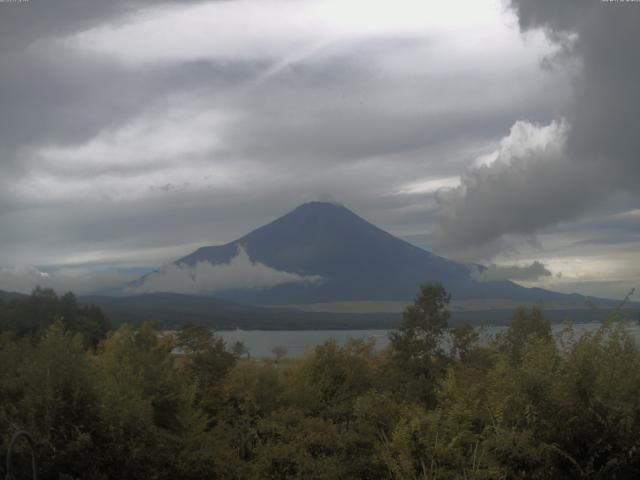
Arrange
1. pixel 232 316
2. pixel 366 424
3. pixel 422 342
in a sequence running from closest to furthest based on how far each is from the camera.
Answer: pixel 366 424
pixel 422 342
pixel 232 316

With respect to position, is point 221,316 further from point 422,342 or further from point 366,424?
point 366,424

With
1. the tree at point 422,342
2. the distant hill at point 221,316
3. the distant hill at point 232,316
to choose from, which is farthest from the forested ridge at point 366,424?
the distant hill at point 221,316

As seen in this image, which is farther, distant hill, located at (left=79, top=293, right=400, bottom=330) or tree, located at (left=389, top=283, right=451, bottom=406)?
distant hill, located at (left=79, top=293, right=400, bottom=330)

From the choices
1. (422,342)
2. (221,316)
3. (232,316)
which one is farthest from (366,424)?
(232,316)

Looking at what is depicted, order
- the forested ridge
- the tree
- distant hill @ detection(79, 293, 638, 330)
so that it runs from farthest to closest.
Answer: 1. distant hill @ detection(79, 293, 638, 330)
2. the tree
3. the forested ridge

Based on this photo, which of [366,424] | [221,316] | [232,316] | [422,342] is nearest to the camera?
[366,424]

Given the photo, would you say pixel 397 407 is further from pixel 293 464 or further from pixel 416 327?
pixel 416 327

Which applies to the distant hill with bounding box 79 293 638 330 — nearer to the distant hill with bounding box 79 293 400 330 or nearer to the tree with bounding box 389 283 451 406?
the distant hill with bounding box 79 293 400 330

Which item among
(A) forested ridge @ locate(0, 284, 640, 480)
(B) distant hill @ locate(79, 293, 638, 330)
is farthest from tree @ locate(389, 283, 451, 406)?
(B) distant hill @ locate(79, 293, 638, 330)

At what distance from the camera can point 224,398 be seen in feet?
74.7

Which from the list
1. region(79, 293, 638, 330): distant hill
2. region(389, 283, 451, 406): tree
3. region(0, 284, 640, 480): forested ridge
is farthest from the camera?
region(79, 293, 638, 330): distant hill

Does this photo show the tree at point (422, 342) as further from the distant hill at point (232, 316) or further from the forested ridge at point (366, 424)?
the distant hill at point (232, 316)

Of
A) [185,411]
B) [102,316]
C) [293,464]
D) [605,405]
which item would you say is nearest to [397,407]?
[293,464]

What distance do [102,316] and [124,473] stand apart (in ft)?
145
